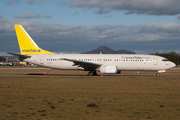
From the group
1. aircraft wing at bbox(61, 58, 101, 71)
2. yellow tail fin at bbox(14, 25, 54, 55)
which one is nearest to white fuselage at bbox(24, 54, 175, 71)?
aircraft wing at bbox(61, 58, 101, 71)

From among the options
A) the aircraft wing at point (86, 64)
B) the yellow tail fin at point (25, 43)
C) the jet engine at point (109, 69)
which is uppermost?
the yellow tail fin at point (25, 43)

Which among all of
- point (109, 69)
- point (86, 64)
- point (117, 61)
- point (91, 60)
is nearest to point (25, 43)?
point (86, 64)

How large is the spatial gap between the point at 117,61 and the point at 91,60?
463 cm

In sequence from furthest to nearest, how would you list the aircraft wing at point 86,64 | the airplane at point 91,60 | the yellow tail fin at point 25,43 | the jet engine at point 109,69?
the yellow tail fin at point 25,43, the airplane at point 91,60, the aircraft wing at point 86,64, the jet engine at point 109,69

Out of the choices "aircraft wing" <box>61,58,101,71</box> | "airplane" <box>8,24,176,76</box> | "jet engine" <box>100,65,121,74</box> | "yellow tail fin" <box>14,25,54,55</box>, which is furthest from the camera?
"yellow tail fin" <box>14,25,54,55</box>

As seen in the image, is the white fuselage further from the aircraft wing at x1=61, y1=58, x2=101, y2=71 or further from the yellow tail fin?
the yellow tail fin

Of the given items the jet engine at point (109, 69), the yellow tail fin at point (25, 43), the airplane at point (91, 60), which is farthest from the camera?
the yellow tail fin at point (25, 43)

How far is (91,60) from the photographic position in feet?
124

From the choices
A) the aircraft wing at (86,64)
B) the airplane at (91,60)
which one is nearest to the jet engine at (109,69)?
the airplane at (91,60)

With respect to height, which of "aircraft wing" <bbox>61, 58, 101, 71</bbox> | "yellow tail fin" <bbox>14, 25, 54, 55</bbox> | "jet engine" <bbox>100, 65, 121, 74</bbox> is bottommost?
"jet engine" <bbox>100, 65, 121, 74</bbox>

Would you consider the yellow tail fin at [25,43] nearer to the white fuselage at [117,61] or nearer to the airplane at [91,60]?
the airplane at [91,60]

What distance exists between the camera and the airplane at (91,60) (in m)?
36.8

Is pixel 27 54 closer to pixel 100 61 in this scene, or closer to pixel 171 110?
pixel 100 61

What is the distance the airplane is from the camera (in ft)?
121
